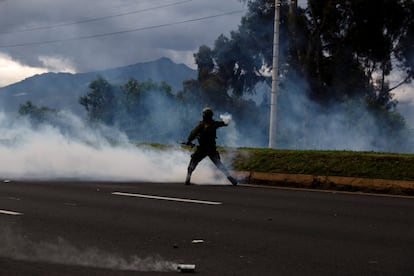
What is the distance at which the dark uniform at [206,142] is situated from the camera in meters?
15.2

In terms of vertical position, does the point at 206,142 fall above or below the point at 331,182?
above

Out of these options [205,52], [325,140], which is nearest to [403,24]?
[325,140]

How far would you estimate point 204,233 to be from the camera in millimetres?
8242

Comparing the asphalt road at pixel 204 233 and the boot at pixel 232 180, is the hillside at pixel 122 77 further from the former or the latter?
the asphalt road at pixel 204 233

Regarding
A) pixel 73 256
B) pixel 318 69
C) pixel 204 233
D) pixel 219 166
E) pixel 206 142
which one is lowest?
pixel 73 256

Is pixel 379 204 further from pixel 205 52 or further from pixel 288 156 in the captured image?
pixel 205 52

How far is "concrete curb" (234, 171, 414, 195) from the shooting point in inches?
555

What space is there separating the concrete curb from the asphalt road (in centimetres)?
127

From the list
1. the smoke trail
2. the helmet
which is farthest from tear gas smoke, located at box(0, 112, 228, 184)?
the smoke trail

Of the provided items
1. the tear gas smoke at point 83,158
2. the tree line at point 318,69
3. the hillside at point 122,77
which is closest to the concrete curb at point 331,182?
the tear gas smoke at point 83,158

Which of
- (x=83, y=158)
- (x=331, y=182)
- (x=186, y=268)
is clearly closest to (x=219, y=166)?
(x=331, y=182)

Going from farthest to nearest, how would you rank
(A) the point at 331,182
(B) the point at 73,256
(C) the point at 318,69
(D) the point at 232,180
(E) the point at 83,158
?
(C) the point at 318,69, (E) the point at 83,158, (D) the point at 232,180, (A) the point at 331,182, (B) the point at 73,256

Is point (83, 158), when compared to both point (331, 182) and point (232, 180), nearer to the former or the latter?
point (232, 180)

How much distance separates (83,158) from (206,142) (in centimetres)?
524
